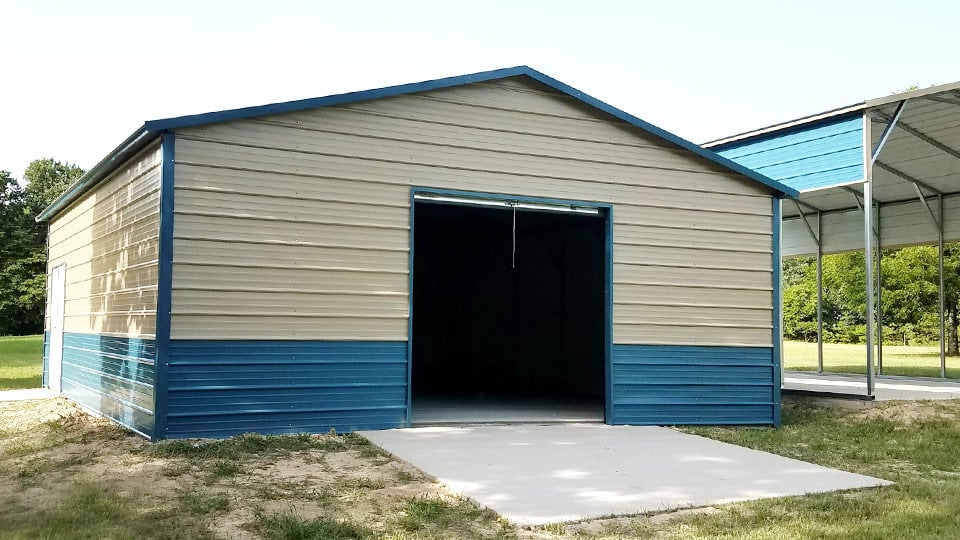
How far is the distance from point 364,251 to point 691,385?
4.25 metres

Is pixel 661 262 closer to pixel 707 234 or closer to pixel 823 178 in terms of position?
pixel 707 234

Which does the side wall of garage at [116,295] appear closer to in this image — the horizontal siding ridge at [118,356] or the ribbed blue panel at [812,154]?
the horizontal siding ridge at [118,356]

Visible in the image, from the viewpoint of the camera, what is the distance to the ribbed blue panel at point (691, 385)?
999cm

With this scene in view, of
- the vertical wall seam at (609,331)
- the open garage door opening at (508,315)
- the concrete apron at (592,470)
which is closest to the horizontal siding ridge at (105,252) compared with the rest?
the concrete apron at (592,470)

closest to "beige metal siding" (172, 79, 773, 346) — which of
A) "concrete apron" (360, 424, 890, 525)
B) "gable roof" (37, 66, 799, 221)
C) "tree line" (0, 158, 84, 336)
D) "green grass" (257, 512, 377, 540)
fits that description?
"gable roof" (37, 66, 799, 221)

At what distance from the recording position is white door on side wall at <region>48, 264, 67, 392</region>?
13.4m

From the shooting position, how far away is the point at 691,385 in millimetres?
10297

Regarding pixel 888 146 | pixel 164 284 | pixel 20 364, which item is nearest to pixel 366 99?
pixel 164 284

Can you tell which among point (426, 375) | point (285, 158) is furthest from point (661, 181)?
point (426, 375)

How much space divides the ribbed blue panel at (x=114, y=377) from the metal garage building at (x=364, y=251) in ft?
0.15

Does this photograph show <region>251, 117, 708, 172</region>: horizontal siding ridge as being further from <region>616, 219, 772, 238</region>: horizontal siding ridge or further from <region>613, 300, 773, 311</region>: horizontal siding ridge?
<region>613, 300, 773, 311</region>: horizontal siding ridge

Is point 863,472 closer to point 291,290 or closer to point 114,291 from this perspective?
point 291,290

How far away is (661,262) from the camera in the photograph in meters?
10.2

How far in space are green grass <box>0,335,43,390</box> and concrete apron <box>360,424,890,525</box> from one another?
10267 mm
